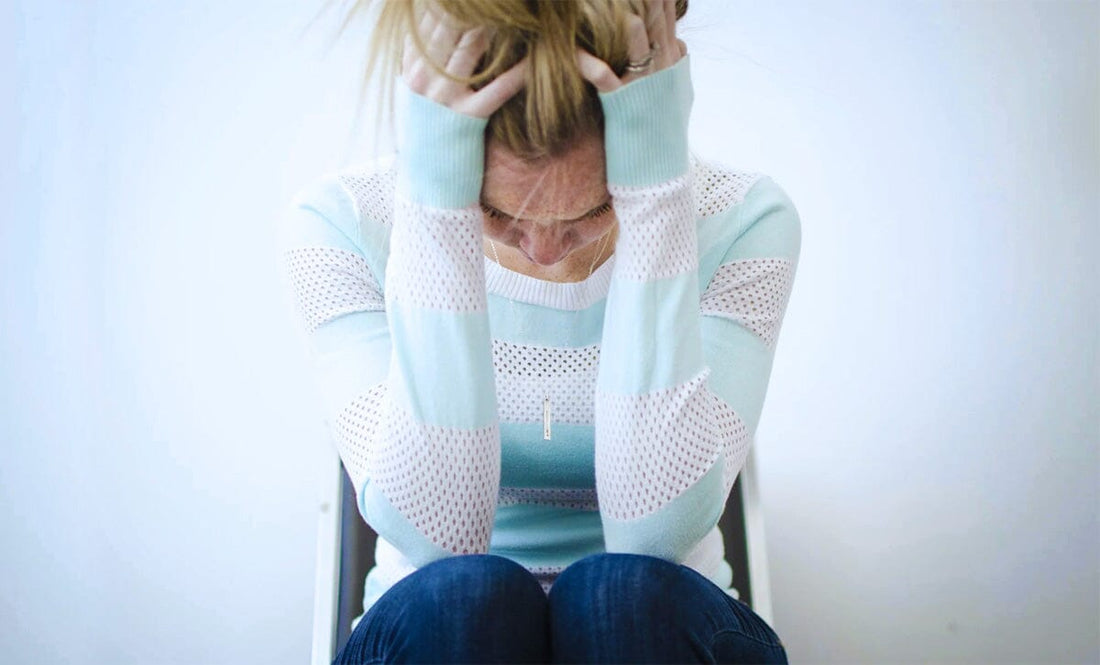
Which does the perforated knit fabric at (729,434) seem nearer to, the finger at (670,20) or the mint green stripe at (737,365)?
the mint green stripe at (737,365)

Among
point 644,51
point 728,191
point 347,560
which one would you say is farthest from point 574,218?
point 347,560

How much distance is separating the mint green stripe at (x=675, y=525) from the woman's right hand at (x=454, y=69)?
0.35 m

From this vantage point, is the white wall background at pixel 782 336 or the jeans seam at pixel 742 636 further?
the white wall background at pixel 782 336

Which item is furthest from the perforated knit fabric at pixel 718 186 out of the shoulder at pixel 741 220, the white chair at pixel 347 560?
the white chair at pixel 347 560

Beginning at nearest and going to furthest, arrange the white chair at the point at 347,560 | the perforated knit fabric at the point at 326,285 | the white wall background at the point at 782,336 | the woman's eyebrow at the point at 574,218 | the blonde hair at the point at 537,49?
the blonde hair at the point at 537,49, the woman's eyebrow at the point at 574,218, the perforated knit fabric at the point at 326,285, the white chair at the point at 347,560, the white wall background at the point at 782,336

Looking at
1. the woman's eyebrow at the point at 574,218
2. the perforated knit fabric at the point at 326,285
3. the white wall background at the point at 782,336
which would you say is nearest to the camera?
the woman's eyebrow at the point at 574,218

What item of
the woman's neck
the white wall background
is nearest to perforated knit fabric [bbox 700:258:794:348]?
the woman's neck

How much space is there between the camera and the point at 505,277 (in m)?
1.05

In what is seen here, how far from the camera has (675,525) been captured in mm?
919

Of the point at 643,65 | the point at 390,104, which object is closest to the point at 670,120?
the point at 643,65

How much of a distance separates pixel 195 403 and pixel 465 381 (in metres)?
0.96

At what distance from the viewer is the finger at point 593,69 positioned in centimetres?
80

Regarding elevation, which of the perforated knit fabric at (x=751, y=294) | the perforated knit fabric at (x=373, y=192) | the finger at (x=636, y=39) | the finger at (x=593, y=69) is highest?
the finger at (x=636, y=39)

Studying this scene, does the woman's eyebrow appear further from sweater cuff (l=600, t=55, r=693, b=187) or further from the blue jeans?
the blue jeans
